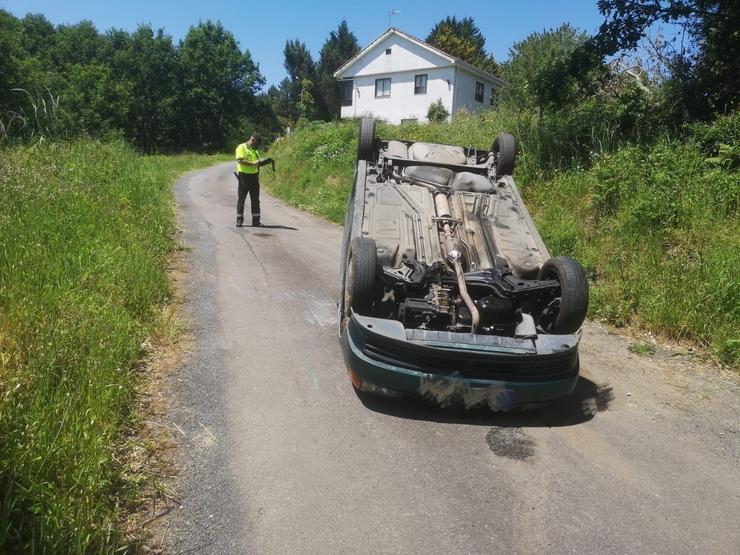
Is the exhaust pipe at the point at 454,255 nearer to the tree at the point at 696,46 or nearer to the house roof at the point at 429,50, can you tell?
the tree at the point at 696,46

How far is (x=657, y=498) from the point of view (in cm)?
313

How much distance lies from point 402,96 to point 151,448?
35.9 metres

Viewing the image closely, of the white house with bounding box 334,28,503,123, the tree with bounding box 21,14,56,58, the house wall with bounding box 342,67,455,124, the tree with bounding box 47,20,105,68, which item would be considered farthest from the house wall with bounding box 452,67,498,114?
the tree with bounding box 21,14,56,58

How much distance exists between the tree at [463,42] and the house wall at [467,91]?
29.0 feet

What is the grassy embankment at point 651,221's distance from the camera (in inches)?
222

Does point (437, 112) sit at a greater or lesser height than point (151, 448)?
greater

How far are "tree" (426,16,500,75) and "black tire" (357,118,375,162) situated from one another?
139 ft

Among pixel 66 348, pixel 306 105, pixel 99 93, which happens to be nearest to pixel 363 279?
pixel 66 348

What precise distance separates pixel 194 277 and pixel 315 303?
1.78 m

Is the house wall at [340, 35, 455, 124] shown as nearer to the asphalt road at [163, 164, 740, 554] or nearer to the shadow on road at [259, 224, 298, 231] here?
the shadow on road at [259, 224, 298, 231]

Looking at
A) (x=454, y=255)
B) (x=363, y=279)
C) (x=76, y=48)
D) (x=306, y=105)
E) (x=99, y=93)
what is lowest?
(x=363, y=279)

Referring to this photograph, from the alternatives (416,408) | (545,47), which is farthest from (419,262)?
(545,47)

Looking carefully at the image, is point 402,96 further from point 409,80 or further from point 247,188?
point 247,188

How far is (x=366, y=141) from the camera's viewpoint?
258 inches
